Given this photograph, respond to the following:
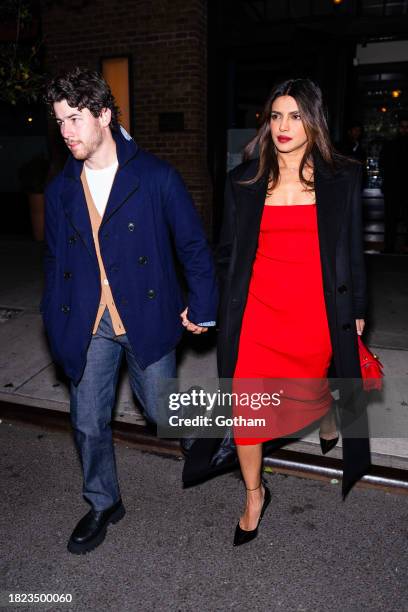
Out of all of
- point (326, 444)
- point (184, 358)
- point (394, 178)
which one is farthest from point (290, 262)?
point (394, 178)

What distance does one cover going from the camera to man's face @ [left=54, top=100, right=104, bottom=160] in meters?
2.42

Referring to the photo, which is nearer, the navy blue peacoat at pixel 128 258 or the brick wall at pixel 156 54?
the navy blue peacoat at pixel 128 258

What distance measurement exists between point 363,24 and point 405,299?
4.54 metres

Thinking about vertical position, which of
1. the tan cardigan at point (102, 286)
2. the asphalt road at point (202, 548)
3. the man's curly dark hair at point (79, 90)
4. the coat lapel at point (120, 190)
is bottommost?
the asphalt road at point (202, 548)

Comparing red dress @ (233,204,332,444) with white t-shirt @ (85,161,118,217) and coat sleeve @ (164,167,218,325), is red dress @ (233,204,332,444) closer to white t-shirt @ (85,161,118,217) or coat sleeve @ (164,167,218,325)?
coat sleeve @ (164,167,218,325)

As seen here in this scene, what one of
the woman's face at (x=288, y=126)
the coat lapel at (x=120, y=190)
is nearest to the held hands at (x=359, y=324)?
the woman's face at (x=288, y=126)

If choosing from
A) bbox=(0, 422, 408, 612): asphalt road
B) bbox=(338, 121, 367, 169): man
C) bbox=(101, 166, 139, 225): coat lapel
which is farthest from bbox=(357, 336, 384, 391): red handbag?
bbox=(338, 121, 367, 169): man

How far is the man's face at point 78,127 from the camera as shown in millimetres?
2422

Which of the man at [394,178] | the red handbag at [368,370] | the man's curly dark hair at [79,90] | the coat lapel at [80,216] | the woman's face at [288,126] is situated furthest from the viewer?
the man at [394,178]

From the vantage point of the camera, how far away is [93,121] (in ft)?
8.11

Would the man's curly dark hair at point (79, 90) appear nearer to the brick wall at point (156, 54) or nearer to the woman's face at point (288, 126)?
the woman's face at point (288, 126)

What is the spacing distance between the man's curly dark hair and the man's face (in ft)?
0.07

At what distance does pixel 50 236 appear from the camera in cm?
280

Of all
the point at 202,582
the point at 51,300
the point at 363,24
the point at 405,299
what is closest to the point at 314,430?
the point at 202,582
